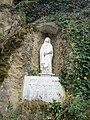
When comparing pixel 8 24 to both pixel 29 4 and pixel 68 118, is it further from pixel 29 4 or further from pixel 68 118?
pixel 68 118

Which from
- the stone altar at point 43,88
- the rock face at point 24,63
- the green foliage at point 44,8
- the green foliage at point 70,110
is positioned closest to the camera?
the green foliage at point 70,110

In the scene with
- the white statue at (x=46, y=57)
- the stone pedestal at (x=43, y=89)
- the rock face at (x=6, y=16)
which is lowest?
the stone pedestal at (x=43, y=89)

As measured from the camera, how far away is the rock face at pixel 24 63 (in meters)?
7.49

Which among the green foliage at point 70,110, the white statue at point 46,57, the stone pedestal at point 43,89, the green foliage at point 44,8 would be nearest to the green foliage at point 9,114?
the stone pedestal at point 43,89

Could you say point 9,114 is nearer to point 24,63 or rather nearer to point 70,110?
point 70,110

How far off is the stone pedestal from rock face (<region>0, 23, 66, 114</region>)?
300mm

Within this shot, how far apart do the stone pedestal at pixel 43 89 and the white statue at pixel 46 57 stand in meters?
0.49

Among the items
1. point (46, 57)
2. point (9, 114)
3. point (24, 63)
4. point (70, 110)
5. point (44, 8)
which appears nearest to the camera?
point (70, 110)

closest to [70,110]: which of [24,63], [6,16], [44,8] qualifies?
[24,63]

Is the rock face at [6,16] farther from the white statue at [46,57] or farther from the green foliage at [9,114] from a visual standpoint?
the green foliage at [9,114]

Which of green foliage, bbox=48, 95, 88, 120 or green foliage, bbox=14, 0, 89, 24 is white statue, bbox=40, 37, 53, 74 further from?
green foliage, bbox=14, 0, 89, 24

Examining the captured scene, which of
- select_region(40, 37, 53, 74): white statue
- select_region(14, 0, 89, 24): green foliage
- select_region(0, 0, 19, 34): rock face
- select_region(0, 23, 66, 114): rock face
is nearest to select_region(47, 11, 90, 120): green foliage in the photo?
select_region(0, 23, 66, 114): rock face

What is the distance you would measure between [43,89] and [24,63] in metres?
1.06

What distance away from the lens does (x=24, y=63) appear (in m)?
8.08
